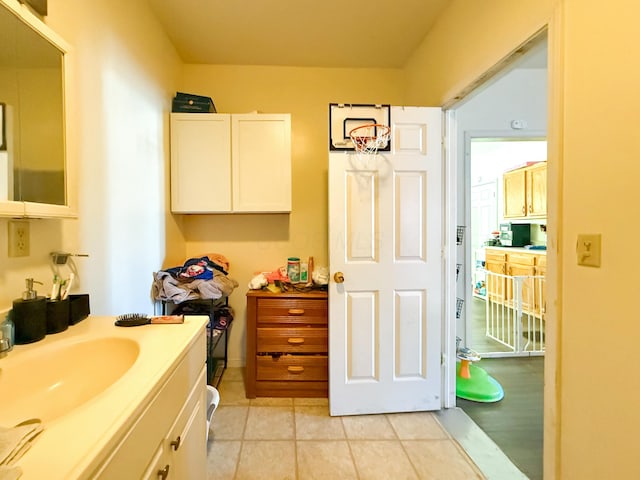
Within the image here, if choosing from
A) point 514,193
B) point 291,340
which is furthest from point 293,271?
point 514,193

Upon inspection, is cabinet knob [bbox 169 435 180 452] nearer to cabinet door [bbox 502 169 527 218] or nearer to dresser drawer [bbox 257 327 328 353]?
dresser drawer [bbox 257 327 328 353]

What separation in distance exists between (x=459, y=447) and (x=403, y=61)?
3.04m

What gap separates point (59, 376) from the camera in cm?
87

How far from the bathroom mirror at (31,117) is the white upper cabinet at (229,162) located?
1.26 m

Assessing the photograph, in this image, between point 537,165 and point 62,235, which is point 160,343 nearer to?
point 62,235

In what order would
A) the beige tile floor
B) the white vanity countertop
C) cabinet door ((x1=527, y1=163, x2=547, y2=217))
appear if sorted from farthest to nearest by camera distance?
1. cabinet door ((x1=527, y1=163, x2=547, y2=217))
2. the beige tile floor
3. the white vanity countertop

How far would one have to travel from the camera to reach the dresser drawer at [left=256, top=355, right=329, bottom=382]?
2.24m

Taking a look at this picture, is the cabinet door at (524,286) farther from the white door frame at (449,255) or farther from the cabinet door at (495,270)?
the white door frame at (449,255)

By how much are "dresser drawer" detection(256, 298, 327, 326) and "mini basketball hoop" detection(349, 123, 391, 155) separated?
1.17m

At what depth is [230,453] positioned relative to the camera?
1.67 meters

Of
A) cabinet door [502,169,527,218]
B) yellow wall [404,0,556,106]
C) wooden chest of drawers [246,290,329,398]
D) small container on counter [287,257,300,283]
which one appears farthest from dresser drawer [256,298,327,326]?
cabinet door [502,169,527,218]

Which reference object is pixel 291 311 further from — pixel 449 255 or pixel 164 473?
pixel 164 473

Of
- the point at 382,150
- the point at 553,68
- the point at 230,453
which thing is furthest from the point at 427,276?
the point at 230,453

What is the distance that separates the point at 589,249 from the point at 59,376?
5.92 ft
